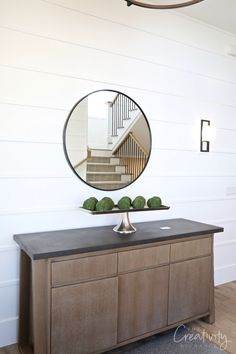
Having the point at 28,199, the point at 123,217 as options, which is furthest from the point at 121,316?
the point at 28,199

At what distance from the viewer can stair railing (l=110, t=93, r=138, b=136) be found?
2.80 m

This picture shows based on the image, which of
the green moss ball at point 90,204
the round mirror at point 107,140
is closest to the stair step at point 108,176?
the round mirror at point 107,140

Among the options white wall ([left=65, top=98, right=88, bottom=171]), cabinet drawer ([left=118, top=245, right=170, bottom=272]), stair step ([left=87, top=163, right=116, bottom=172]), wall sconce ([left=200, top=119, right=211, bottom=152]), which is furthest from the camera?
wall sconce ([left=200, top=119, right=211, bottom=152])

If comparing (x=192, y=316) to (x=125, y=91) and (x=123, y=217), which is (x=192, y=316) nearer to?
→ (x=123, y=217)

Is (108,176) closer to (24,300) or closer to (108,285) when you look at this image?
(108,285)

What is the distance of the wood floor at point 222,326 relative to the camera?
2.38 m

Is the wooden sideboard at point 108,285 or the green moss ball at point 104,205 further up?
the green moss ball at point 104,205

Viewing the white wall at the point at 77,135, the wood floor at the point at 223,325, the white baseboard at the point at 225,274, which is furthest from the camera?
the white baseboard at the point at 225,274

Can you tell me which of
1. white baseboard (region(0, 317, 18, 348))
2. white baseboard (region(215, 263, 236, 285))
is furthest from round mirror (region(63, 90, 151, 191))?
white baseboard (region(215, 263, 236, 285))

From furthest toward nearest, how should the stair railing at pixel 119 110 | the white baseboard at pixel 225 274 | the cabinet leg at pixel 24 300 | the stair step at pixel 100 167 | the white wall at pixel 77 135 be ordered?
the white baseboard at pixel 225 274 < the stair railing at pixel 119 110 < the stair step at pixel 100 167 < the white wall at pixel 77 135 < the cabinet leg at pixel 24 300

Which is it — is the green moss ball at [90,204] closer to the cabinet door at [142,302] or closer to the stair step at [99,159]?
Answer: the stair step at [99,159]

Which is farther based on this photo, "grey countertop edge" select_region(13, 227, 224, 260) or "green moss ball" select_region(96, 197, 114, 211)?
"green moss ball" select_region(96, 197, 114, 211)

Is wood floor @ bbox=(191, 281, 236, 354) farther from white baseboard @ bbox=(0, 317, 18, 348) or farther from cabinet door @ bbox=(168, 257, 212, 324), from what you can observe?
white baseboard @ bbox=(0, 317, 18, 348)

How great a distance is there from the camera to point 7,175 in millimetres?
2330
